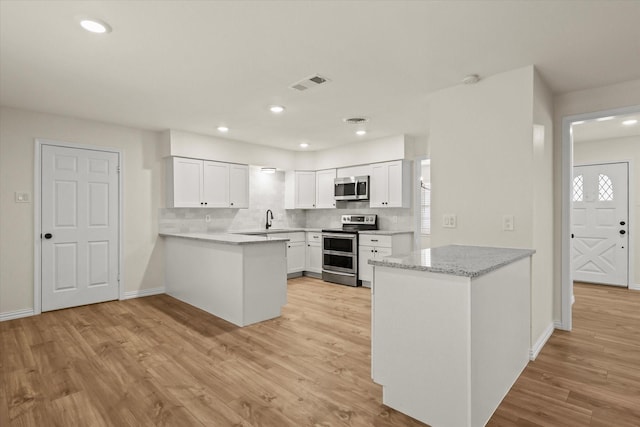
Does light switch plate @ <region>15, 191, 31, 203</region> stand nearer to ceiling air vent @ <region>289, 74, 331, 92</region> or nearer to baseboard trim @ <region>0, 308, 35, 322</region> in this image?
baseboard trim @ <region>0, 308, 35, 322</region>

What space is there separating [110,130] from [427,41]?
14.2 ft

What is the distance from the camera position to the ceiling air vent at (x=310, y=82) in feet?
10.3

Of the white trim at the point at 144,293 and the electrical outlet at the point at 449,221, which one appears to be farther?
the white trim at the point at 144,293

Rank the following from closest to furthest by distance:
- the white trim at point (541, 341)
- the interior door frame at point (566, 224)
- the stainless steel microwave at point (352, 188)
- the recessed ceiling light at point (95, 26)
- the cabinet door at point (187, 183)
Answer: the recessed ceiling light at point (95, 26), the white trim at point (541, 341), the interior door frame at point (566, 224), the cabinet door at point (187, 183), the stainless steel microwave at point (352, 188)

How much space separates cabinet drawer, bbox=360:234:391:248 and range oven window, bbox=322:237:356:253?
0.62 feet

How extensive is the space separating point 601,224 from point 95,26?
7.22 meters

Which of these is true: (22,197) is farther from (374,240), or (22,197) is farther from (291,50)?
(374,240)

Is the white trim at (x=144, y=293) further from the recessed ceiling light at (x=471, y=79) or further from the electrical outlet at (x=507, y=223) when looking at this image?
the recessed ceiling light at (x=471, y=79)

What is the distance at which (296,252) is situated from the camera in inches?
251

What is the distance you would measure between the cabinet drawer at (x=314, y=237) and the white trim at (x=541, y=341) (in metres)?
3.71

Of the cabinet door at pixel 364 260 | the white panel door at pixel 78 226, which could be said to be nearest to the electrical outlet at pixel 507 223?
the cabinet door at pixel 364 260

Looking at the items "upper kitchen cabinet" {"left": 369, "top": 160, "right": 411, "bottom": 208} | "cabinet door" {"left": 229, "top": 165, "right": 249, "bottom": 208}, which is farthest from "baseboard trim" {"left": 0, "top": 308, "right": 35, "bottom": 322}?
"upper kitchen cabinet" {"left": 369, "top": 160, "right": 411, "bottom": 208}

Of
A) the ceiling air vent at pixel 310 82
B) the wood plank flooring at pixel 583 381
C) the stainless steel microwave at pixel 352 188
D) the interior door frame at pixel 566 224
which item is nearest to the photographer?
the wood plank flooring at pixel 583 381

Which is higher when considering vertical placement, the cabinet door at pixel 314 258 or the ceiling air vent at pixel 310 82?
the ceiling air vent at pixel 310 82
